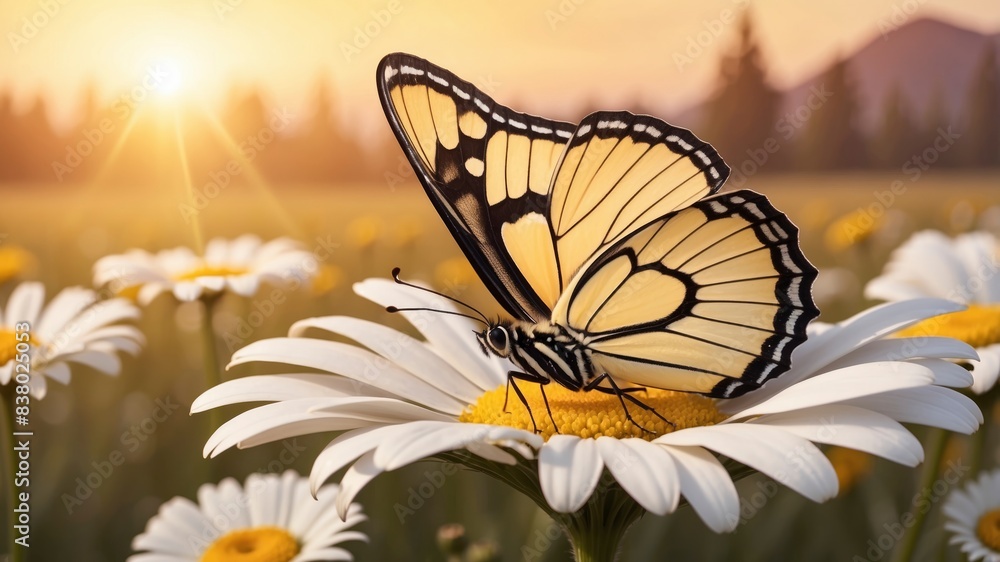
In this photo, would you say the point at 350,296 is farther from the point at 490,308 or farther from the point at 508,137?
the point at 508,137

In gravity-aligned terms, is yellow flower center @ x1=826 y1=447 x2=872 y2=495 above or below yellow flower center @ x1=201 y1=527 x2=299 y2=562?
above

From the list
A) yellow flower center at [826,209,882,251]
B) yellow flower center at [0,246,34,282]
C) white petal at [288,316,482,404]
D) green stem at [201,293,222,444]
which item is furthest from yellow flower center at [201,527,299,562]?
yellow flower center at [826,209,882,251]

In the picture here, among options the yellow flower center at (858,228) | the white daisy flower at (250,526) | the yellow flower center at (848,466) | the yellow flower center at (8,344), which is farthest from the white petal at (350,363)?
the yellow flower center at (858,228)

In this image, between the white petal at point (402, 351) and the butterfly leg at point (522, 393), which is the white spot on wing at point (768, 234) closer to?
the butterfly leg at point (522, 393)

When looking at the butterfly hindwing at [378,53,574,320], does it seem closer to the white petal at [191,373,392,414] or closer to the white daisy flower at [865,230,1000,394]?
the white petal at [191,373,392,414]

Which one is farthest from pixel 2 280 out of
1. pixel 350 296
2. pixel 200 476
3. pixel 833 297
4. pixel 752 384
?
pixel 833 297
